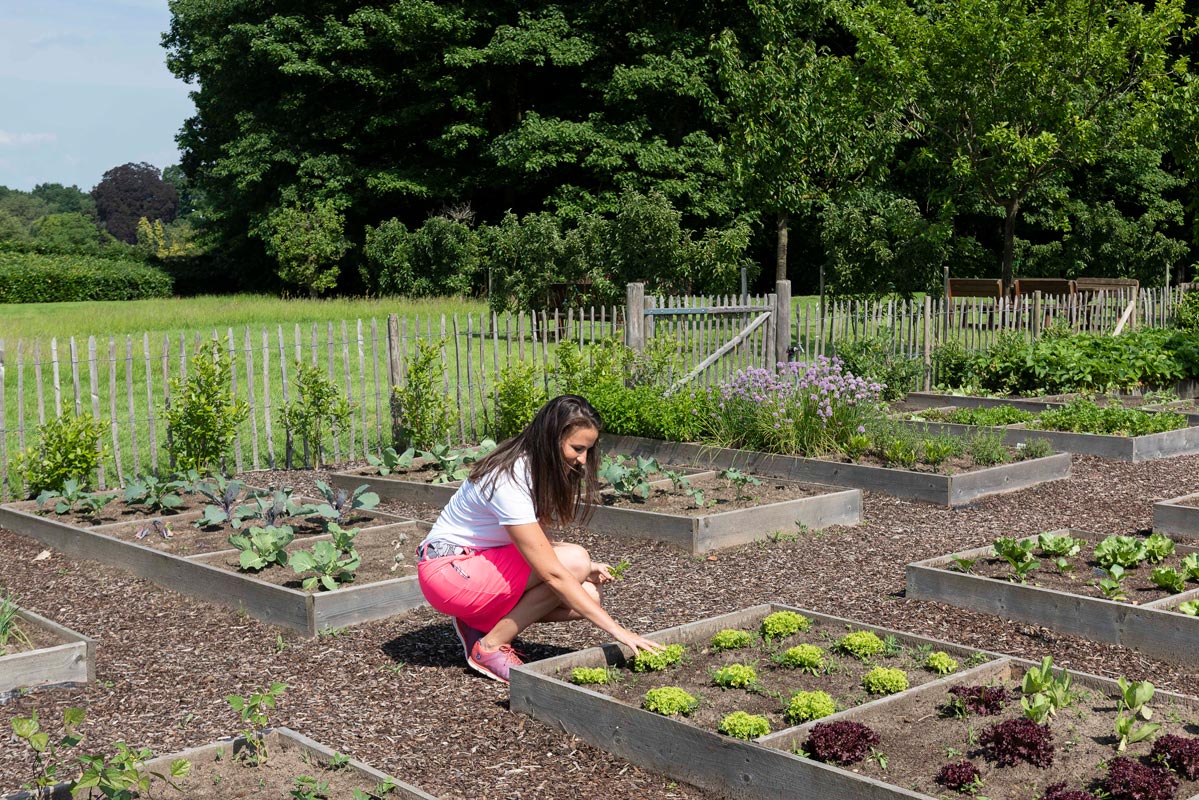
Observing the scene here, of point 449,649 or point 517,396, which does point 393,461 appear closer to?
point 517,396

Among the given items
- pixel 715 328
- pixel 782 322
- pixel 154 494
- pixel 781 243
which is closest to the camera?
pixel 154 494

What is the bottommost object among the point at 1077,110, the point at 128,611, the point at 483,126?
the point at 128,611

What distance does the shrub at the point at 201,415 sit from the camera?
996 cm

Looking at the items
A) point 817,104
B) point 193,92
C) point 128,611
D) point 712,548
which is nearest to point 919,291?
point 817,104

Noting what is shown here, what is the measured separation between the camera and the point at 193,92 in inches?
1745

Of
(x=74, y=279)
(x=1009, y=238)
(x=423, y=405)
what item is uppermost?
(x=1009, y=238)

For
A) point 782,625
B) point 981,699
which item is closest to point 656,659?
point 782,625

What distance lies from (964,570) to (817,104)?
15.5 meters

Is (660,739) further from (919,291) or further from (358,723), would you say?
(919,291)

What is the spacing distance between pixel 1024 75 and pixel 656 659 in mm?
16516

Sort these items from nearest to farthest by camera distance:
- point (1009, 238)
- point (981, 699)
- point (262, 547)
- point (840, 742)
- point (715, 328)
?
point (840, 742)
point (981, 699)
point (262, 547)
point (715, 328)
point (1009, 238)

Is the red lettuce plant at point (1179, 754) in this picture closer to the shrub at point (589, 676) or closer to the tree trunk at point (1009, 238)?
the shrub at point (589, 676)

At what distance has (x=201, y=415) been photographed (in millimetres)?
9969

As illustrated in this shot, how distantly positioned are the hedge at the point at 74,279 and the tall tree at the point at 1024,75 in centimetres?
2883
